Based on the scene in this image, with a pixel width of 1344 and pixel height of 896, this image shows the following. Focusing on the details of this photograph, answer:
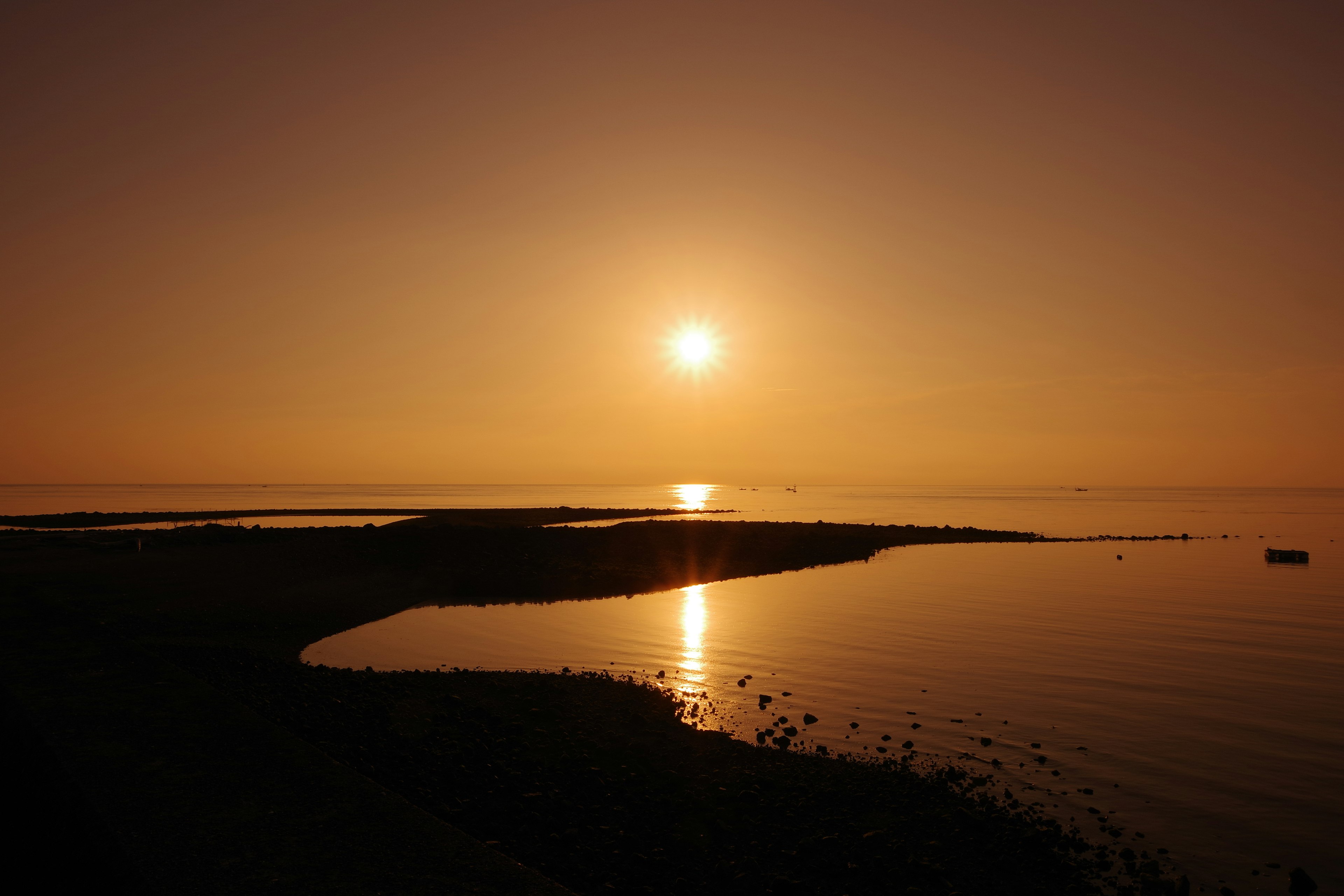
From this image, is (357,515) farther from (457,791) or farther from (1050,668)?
(457,791)

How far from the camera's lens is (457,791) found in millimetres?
12570

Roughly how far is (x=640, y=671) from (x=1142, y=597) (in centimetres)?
3214

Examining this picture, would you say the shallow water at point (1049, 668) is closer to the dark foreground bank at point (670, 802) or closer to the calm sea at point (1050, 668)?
the calm sea at point (1050, 668)

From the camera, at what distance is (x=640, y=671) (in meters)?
23.4

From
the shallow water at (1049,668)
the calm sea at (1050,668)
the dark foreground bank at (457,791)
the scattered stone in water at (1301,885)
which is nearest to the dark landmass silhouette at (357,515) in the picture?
the shallow water at (1049,668)

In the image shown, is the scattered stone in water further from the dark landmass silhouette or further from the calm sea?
the dark landmass silhouette

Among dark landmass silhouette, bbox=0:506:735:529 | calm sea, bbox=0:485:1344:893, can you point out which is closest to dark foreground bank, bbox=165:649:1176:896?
calm sea, bbox=0:485:1344:893

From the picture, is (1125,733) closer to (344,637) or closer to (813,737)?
(813,737)

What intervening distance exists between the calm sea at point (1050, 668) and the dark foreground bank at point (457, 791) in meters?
2.03

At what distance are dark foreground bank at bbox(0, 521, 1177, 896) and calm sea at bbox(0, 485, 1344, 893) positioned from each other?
2.03 m

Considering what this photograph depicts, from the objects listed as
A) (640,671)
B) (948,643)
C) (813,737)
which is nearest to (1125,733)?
(813,737)

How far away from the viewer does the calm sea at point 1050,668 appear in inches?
537

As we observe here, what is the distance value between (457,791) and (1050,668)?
20.0 m

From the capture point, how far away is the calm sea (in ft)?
44.8
